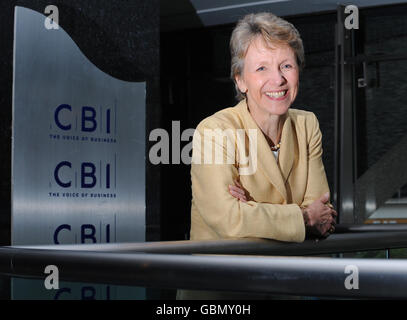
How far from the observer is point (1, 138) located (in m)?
3.24

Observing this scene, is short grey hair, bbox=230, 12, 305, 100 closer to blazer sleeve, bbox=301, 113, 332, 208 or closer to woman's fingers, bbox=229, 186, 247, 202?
blazer sleeve, bbox=301, 113, 332, 208

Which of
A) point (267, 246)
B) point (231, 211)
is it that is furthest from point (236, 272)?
point (231, 211)

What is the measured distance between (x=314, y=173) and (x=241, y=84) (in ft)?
0.97

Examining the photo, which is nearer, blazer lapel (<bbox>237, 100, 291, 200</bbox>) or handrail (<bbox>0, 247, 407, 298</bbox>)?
handrail (<bbox>0, 247, 407, 298</bbox>)

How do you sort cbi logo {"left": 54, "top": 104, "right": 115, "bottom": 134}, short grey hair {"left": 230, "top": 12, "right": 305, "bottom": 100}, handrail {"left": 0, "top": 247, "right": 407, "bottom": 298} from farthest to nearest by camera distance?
cbi logo {"left": 54, "top": 104, "right": 115, "bottom": 134} < short grey hair {"left": 230, "top": 12, "right": 305, "bottom": 100} < handrail {"left": 0, "top": 247, "right": 407, "bottom": 298}

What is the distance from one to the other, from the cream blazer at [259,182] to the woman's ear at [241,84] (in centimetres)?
4

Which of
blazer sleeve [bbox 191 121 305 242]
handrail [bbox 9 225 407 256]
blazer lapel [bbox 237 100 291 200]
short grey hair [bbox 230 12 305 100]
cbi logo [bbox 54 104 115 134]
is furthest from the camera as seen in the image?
cbi logo [bbox 54 104 115 134]

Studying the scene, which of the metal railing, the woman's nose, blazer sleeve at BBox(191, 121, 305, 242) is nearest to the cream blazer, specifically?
blazer sleeve at BBox(191, 121, 305, 242)

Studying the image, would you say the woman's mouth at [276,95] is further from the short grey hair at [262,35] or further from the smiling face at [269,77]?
the short grey hair at [262,35]

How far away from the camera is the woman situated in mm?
1530

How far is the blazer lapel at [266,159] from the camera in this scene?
1.63 metres

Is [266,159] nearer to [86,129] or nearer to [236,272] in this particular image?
[236,272]
